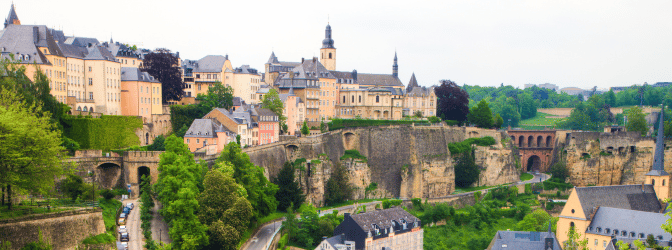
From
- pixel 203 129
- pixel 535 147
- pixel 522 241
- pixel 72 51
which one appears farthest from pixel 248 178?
pixel 535 147

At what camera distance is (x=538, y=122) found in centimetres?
12862

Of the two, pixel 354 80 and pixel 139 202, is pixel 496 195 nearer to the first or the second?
pixel 354 80

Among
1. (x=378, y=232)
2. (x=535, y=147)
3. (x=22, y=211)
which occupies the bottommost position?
(x=378, y=232)

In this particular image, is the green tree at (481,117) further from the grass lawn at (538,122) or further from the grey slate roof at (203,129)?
the grey slate roof at (203,129)

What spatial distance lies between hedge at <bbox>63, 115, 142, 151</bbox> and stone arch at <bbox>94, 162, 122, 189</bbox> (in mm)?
4411

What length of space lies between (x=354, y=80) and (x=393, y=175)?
18844 millimetres

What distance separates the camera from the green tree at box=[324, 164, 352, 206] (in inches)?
2611

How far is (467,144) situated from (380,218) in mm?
32227

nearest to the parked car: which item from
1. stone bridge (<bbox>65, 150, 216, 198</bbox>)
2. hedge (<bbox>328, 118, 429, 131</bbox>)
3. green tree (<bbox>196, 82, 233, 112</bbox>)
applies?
stone bridge (<bbox>65, 150, 216, 198</bbox>)

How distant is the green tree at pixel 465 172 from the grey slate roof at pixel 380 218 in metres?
24.3

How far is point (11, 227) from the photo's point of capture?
110ft

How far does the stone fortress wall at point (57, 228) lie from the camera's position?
33.8m

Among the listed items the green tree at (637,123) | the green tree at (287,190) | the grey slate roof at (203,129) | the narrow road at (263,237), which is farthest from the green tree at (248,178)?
the green tree at (637,123)

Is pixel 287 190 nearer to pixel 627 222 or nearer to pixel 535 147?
pixel 627 222
